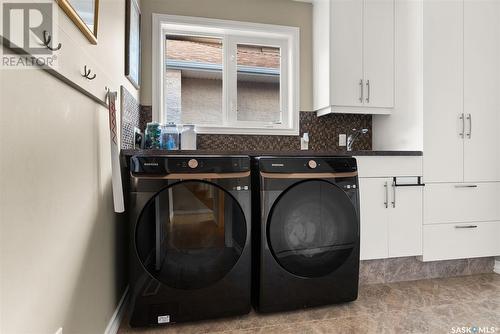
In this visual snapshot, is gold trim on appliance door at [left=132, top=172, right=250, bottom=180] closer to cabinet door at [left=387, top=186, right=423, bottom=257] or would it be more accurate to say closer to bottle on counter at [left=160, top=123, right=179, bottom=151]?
bottle on counter at [left=160, top=123, right=179, bottom=151]

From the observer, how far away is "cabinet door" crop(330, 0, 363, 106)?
7.68ft

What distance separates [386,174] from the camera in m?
2.03

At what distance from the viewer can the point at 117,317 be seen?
4.96 ft

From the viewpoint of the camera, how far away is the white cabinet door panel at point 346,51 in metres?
2.34

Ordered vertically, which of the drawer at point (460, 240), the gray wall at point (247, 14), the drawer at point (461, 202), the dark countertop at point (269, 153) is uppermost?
the gray wall at point (247, 14)

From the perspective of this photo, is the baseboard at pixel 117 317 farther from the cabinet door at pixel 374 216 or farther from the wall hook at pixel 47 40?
the cabinet door at pixel 374 216

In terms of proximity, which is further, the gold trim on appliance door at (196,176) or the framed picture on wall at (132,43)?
the framed picture on wall at (132,43)

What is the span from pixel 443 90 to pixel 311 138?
1.05 m

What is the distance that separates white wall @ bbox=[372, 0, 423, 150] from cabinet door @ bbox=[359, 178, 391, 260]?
0.48 metres

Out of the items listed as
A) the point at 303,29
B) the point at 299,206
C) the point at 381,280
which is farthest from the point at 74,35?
the point at 381,280

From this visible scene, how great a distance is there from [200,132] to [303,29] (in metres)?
1.34

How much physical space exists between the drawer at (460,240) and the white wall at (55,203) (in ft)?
6.95

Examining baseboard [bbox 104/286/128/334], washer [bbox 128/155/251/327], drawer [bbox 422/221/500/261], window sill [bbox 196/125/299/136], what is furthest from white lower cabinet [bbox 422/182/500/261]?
baseboard [bbox 104/286/128/334]

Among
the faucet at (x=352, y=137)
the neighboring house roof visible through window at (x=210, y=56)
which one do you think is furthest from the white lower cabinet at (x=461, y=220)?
the neighboring house roof visible through window at (x=210, y=56)
